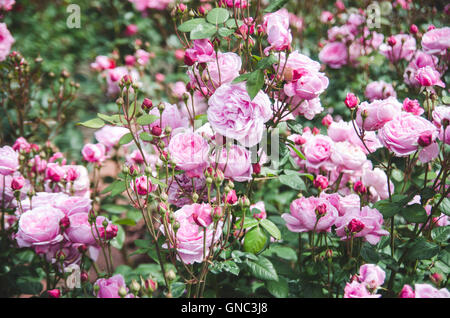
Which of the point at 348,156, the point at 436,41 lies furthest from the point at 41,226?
the point at 436,41

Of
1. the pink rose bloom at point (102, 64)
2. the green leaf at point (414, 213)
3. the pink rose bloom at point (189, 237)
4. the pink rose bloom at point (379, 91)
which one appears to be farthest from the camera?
the pink rose bloom at point (102, 64)

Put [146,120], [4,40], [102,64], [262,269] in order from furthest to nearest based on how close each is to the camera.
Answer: [102,64]
[4,40]
[262,269]
[146,120]

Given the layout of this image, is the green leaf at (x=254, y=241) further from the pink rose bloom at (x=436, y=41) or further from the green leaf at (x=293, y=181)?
the pink rose bloom at (x=436, y=41)

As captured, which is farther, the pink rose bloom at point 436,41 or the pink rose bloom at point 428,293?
the pink rose bloom at point 436,41

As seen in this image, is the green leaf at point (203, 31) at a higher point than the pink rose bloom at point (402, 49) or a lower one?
higher

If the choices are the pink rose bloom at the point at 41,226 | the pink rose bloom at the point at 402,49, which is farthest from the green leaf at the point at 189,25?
the pink rose bloom at the point at 402,49

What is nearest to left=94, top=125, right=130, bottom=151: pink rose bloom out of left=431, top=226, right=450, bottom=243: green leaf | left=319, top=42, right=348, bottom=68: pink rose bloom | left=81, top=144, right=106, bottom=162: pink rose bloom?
left=81, top=144, right=106, bottom=162: pink rose bloom

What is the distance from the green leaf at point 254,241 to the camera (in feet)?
3.70

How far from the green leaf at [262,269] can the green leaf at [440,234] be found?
45 centimetres

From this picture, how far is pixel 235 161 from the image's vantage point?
1.04 metres

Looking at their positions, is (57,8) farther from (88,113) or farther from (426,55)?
(426,55)

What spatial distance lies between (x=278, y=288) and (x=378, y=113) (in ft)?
1.98

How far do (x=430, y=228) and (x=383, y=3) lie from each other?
1.63 meters

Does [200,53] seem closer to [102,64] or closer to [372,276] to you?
[372,276]
